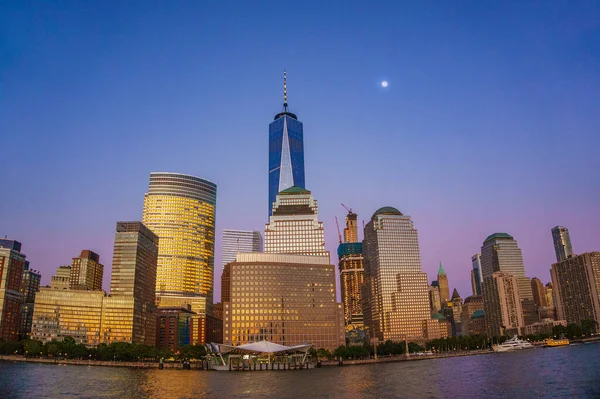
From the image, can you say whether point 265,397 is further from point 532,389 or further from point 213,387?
point 532,389

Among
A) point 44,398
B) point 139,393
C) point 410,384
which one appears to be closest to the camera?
point 44,398

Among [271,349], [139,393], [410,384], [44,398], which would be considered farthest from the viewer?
[271,349]

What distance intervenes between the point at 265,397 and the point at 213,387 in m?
25.7

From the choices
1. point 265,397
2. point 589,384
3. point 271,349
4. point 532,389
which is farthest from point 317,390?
point 271,349

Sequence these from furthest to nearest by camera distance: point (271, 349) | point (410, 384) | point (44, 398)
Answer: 1. point (271, 349)
2. point (410, 384)
3. point (44, 398)

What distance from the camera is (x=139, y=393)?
4048 inches

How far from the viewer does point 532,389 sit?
9350 cm

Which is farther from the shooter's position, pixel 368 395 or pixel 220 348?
pixel 220 348

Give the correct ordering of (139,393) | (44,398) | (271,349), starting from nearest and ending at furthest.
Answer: (44,398)
(139,393)
(271,349)

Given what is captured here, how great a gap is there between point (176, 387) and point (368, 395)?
47.3m

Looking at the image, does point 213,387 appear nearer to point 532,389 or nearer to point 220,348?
point 532,389

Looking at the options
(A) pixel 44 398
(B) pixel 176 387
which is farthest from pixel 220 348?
(A) pixel 44 398

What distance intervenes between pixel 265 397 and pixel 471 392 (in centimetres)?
3844

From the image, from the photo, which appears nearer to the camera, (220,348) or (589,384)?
(589,384)
